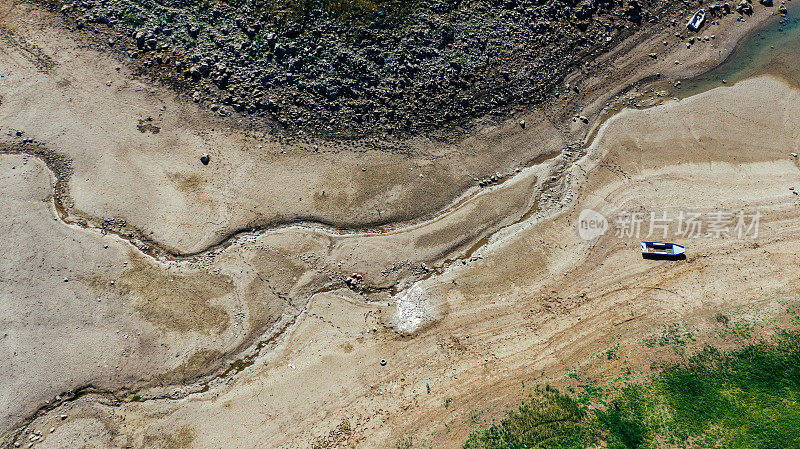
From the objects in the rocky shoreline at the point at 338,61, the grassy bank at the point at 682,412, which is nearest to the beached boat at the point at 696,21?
the rocky shoreline at the point at 338,61

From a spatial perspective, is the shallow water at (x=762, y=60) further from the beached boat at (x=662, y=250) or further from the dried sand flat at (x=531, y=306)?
the beached boat at (x=662, y=250)

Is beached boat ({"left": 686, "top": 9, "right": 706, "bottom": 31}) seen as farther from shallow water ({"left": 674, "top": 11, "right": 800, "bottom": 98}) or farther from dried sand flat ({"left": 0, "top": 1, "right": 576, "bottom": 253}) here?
dried sand flat ({"left": 0, "top": 1, "right": 576, "bottom": 253})

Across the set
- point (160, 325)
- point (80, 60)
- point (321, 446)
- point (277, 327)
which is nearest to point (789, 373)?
point (321, 446)

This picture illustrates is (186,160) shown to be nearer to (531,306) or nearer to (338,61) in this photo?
(338,61)

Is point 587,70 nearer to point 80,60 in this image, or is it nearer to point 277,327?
point 277,327

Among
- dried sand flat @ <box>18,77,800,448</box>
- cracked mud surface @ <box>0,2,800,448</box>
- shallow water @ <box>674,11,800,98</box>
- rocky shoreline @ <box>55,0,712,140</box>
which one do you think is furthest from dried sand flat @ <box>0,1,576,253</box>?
shallow water @ <box>674,11,800,98</box>

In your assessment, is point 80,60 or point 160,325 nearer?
point 160,325
